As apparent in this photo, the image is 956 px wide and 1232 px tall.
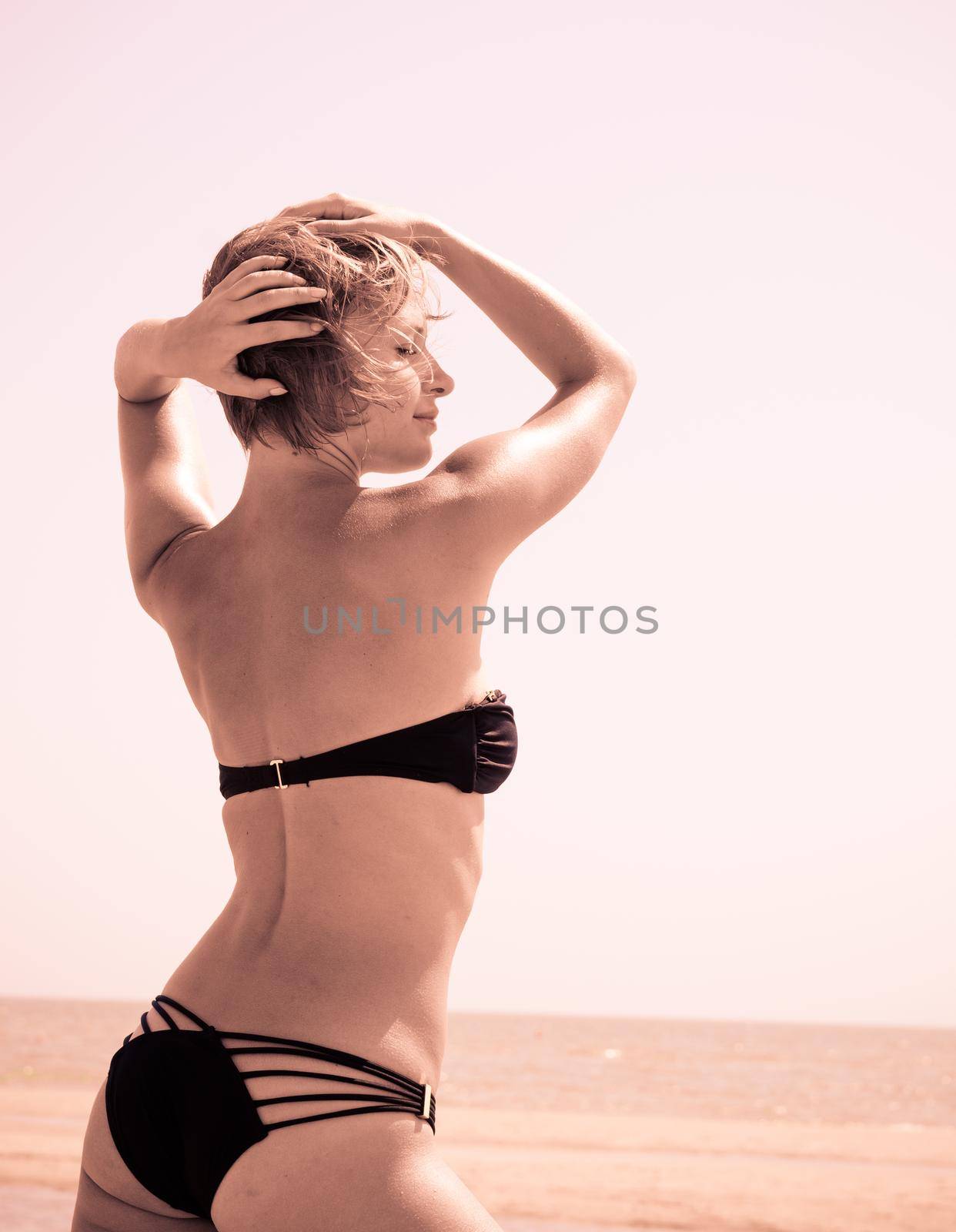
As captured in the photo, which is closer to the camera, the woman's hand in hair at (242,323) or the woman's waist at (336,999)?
the woman's waist at (336,999)

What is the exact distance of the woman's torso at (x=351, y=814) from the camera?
4.64 ft

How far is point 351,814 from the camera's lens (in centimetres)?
146

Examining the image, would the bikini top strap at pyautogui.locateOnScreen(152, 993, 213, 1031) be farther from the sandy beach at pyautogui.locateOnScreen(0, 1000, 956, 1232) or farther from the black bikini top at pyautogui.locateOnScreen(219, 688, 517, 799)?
the sandy beach at pyautogui.locateOnScreen(0, 1000, 956, 1232)

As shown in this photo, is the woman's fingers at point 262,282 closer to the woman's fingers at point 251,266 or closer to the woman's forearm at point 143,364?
the woman's fingers at point 251,266

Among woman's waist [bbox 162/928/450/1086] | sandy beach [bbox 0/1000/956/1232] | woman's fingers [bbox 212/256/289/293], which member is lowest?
sandy beach [bbox 0/1000/956/1232]

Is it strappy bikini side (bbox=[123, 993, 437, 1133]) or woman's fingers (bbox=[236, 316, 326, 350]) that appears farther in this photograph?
woman's fingers (bbox=[236, 316, 326, 350])

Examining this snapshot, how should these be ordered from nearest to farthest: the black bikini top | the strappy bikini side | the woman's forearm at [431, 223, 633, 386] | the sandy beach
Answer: the strappy bikini side
the black bikini top
the woman's forearm at [431, 223, 633, 386]
the sandy beach

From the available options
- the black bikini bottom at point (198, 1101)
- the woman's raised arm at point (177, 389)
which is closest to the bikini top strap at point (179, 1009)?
the black bikini bottom at point (198, 1101)

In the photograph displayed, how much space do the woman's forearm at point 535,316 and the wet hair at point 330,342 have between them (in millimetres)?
153

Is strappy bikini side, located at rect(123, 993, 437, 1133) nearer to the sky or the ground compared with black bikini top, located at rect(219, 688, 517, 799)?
nearer to the ground

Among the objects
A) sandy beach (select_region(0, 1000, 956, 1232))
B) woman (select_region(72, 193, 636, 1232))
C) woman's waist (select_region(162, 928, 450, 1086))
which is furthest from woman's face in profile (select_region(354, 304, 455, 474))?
sandy beach (select_region(0, 1000, 956, 1232))

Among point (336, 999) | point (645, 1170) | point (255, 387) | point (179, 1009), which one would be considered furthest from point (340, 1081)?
point (645, 1170)

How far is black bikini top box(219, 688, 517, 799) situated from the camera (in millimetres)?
1465

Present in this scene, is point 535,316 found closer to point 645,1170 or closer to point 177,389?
point 177,389
